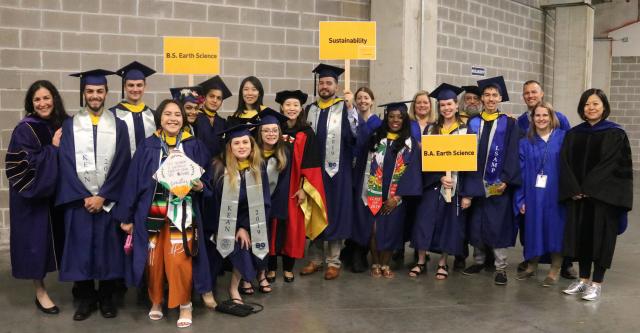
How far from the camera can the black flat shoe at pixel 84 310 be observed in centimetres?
404

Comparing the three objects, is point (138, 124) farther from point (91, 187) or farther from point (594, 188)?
point (594, 188)

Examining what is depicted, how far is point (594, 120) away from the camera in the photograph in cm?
463

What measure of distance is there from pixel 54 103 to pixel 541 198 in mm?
3855

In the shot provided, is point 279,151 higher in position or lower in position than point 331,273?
higher

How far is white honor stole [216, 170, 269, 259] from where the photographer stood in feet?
13.7

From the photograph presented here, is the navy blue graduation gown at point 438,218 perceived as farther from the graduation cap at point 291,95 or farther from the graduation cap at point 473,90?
the graduation cap at point 291,95

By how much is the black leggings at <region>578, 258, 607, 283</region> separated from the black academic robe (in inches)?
2.5

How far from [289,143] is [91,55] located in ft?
9.40

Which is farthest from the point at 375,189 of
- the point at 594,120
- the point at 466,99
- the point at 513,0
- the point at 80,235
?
the point at 513,0

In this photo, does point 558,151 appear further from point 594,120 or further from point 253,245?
point 253,245

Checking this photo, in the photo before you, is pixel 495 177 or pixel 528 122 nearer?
pixel 495 177

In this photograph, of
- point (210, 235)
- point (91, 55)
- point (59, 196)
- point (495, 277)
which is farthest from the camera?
point (91, 55)

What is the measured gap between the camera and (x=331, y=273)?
5.12m

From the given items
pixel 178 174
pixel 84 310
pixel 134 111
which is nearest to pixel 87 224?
pixel 84 310
